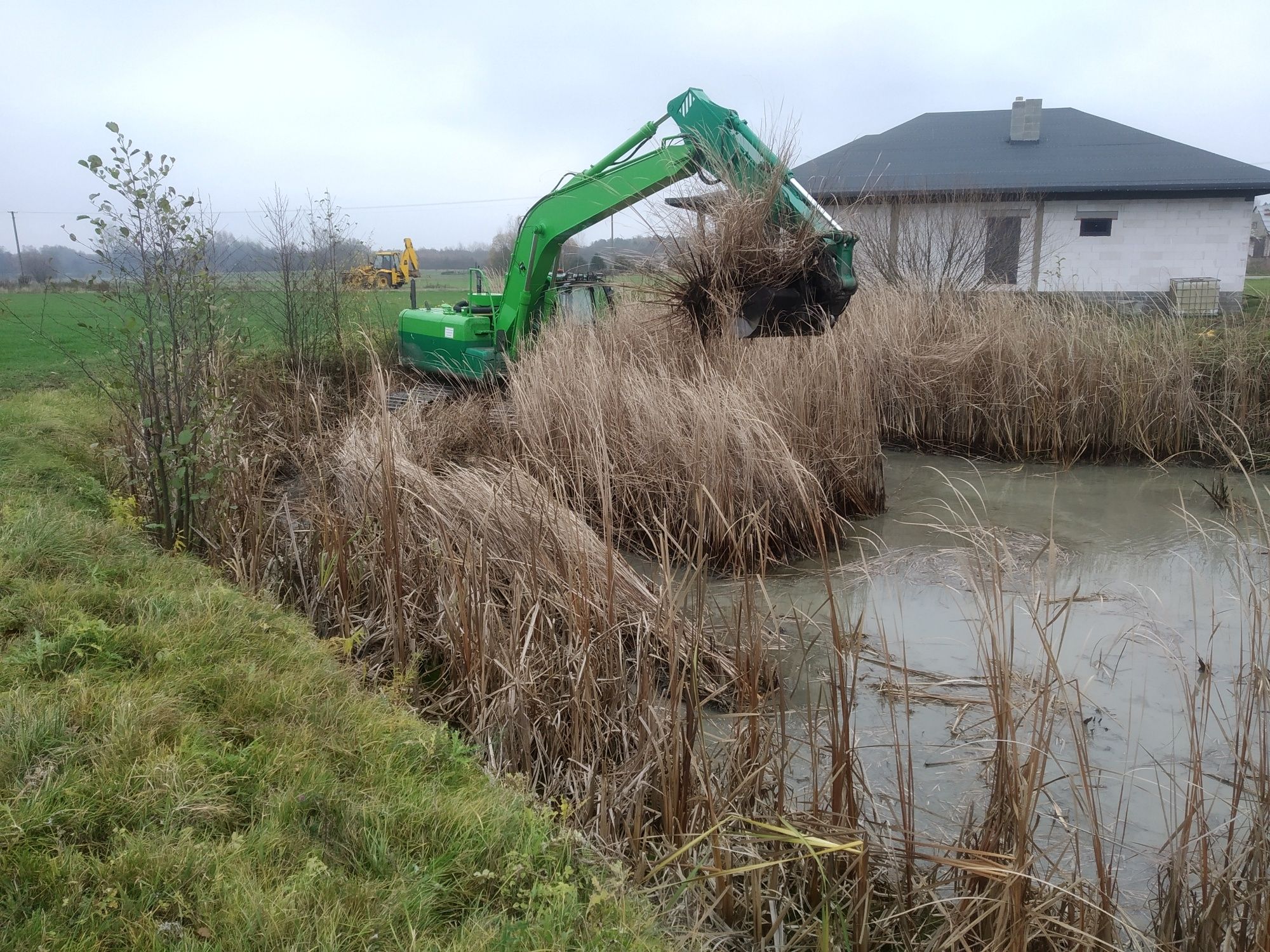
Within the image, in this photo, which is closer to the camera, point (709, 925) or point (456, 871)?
point (456, 871)

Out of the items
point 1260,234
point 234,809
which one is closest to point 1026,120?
point 1260,234

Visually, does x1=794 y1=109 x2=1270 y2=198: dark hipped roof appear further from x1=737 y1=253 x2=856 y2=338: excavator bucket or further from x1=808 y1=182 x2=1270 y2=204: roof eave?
x1=737 y1=253 x2=856 y2=338: excavator bucket

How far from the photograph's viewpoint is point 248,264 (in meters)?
9.52

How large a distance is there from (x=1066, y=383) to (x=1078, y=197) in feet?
37.7

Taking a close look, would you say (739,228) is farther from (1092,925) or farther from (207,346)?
(1092,925)

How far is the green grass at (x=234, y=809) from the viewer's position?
2.00 metres

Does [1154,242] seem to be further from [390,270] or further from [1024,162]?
[390,270]

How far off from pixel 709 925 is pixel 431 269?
5054 cm

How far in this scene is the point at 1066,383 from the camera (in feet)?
28.0

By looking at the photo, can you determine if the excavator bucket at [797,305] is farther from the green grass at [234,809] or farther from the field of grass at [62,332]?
the green grass at [234,809]

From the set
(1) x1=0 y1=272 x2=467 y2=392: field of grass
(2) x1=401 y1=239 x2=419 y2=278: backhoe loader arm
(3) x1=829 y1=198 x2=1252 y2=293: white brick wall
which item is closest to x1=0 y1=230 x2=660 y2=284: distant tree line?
(1) x1=0 y1=272 x2=467 y2=392: field of grass

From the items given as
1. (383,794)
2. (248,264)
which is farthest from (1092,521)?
(248,264)

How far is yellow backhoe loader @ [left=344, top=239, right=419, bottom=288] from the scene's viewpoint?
14.3 m

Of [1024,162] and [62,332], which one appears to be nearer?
[62,332]
